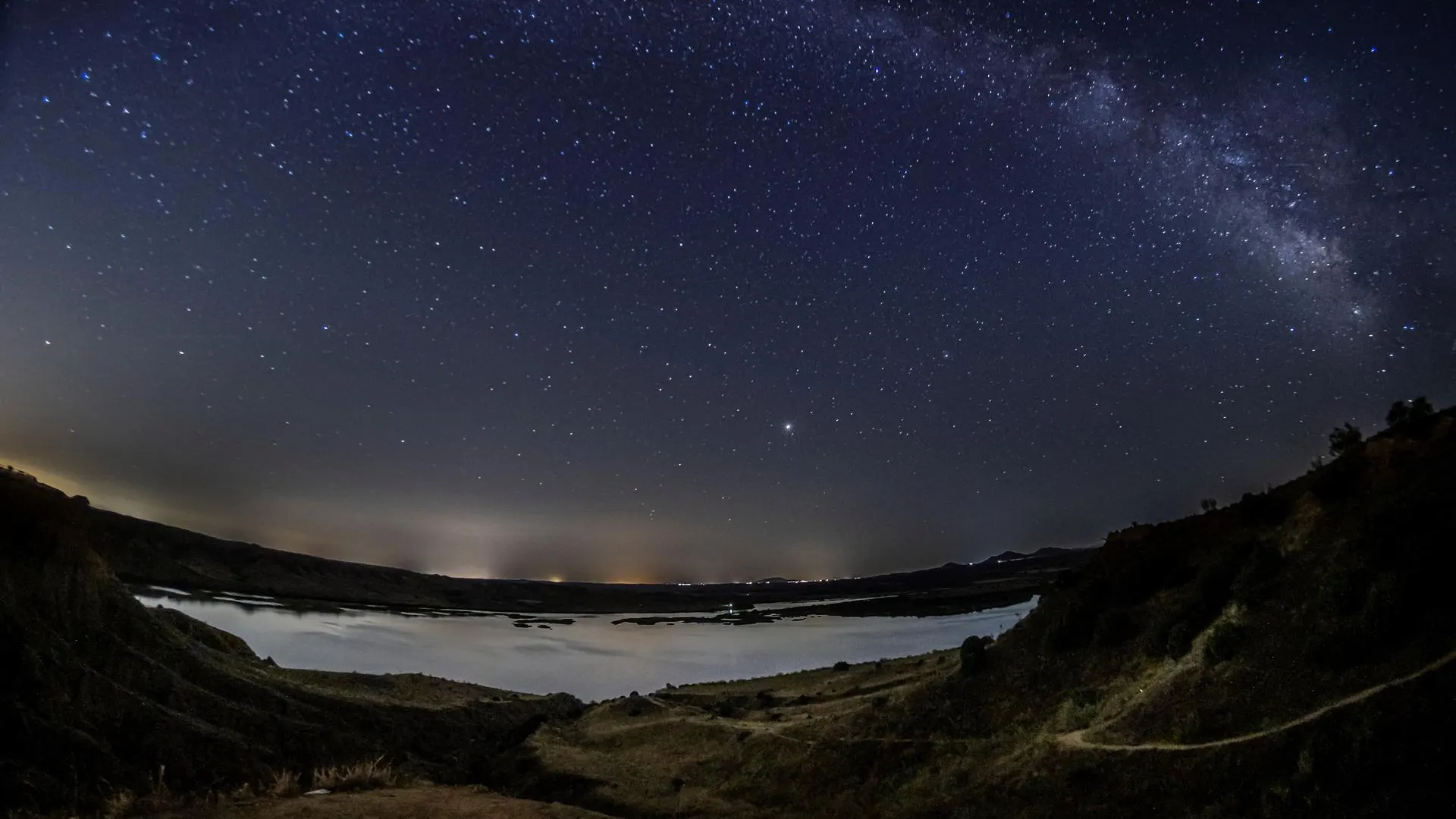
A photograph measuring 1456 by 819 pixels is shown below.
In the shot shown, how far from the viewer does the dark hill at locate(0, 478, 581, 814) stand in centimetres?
1314

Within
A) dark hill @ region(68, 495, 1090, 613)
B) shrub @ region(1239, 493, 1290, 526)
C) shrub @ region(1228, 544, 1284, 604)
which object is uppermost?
shrub @ region(1239, 493, 1290, 526)

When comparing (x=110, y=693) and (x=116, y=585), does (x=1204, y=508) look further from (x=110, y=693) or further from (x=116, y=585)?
(x=116, y=585)

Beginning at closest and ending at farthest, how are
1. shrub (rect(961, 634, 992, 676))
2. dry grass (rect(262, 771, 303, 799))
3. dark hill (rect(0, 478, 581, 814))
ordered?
dry grass (rect(262, 771, 303, 799)) < dark hill (rect(0, 478, 581, 814)) < shrub (rect(961, 634, 992, 676))

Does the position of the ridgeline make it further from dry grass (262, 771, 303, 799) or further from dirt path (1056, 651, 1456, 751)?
dry grass (262, 771, 303, 799)

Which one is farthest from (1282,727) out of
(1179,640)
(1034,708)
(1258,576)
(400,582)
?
(400,582)

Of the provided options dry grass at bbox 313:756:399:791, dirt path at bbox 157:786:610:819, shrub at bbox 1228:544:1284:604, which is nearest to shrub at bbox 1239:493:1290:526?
shrub at bbox 1228:544:1284:604

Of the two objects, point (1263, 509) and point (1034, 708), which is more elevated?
point (1263, 509)

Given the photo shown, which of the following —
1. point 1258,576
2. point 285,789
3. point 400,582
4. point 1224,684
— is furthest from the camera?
point 400,582

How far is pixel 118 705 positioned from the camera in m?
15.4

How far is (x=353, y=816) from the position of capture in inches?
436

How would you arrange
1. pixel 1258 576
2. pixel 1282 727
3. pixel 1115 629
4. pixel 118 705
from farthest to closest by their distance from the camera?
pixel 1115 629 < pixel 118 705 < pixel 1258 576 < pixel 1282 727

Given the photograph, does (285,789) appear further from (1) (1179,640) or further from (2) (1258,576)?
(2) (1258,576)

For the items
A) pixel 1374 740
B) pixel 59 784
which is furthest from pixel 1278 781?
pixel 59 784

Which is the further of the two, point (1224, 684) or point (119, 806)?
point (1224, 684)
